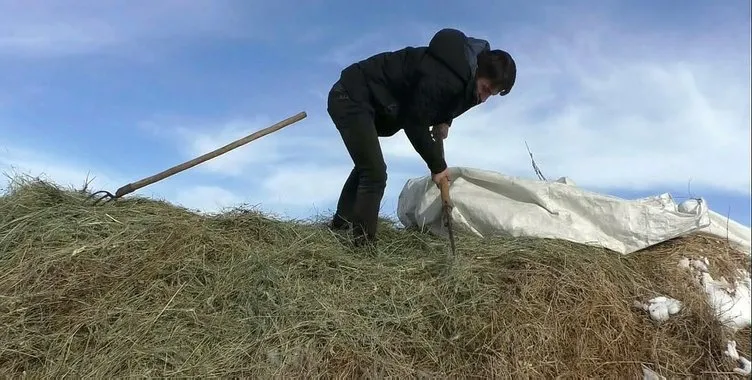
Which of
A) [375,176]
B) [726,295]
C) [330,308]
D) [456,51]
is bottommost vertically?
[726,295]

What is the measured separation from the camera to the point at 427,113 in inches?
120

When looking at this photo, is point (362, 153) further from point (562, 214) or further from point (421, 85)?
point (562, 214)

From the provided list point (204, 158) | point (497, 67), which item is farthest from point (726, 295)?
point (204, 158)

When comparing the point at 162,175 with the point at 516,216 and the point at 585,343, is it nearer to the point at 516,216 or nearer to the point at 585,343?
the point at 516,216

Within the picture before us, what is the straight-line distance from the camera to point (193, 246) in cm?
304

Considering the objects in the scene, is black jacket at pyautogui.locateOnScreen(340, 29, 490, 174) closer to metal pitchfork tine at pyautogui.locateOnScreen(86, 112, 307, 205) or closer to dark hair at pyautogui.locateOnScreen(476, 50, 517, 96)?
dark hair at pyautogui.locateOnScreen(476, 50, 517, 96)

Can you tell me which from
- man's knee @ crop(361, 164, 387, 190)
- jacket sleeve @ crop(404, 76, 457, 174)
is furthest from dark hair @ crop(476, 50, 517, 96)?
man's knee @ crop(361, 164, 387, 190)

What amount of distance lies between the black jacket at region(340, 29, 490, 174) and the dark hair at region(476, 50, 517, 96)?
0.06 meters

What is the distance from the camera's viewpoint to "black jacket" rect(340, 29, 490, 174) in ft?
9.75

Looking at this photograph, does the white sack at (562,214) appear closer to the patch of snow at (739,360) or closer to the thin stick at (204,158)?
the patch of snow at (739,360)

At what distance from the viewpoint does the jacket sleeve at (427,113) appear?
2.97 meters

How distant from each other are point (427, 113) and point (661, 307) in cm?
129

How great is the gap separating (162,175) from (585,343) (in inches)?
95.4

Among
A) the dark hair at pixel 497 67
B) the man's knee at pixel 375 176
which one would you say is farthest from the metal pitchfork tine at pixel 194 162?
the dark hair at pixel 497 67
